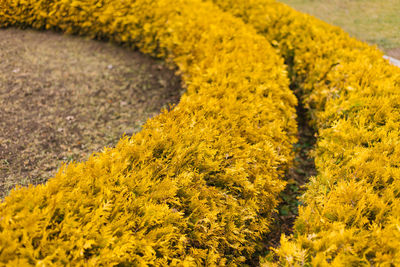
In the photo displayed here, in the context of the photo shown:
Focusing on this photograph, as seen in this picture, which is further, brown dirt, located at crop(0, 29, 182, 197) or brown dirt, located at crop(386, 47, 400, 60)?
brown dirt, located at crop(386, 47, 400, 60)

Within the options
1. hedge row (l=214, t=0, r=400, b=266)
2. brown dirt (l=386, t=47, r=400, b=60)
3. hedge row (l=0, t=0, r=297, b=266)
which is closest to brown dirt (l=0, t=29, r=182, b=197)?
hedge row (l=0, t=0, r=297, b=266)

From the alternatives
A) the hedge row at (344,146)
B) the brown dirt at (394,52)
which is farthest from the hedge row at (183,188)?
the brown dirt at (394,52)

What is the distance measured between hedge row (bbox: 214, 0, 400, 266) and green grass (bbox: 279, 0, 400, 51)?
134cm

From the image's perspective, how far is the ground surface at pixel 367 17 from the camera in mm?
6215

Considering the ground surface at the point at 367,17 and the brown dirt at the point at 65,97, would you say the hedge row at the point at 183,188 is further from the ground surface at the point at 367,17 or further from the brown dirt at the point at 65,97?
the ground surface at the point at 367,17

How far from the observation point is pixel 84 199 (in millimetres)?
2143

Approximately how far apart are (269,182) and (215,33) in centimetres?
330

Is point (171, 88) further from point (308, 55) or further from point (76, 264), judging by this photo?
point (76, 264)

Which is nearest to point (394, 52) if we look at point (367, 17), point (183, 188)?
point (367, 17)

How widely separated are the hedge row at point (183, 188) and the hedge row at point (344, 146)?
555 millimetres

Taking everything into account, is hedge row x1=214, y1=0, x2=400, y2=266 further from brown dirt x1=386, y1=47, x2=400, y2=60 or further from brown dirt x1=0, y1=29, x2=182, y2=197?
brown dirt x1=0, y1=29, x2=182, y2=197

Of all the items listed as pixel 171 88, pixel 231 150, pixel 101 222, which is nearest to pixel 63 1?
pixel 171 88

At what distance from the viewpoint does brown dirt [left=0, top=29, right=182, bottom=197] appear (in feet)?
13.8

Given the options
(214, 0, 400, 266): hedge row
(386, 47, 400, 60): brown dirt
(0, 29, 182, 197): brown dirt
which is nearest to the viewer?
(214, 0, 400, 266): hedge row
